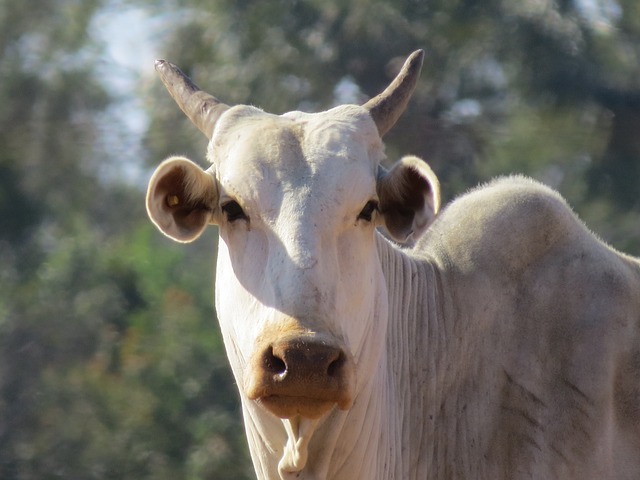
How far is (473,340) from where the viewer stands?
21.6ft

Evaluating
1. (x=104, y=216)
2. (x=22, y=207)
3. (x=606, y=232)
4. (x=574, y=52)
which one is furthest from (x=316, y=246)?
(x=104, y=216)

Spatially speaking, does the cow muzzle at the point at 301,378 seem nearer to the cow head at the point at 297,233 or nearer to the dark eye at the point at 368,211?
the cow head at the point at 297,233

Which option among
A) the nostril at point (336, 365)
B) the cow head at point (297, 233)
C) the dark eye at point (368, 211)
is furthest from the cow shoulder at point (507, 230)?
the nostril at point (336, 365)

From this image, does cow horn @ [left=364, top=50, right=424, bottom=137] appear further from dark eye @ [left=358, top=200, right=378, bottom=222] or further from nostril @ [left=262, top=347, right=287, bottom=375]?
nostril @ [left=262, top=347, right=287, bottom=375]

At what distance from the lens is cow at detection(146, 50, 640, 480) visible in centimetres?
547

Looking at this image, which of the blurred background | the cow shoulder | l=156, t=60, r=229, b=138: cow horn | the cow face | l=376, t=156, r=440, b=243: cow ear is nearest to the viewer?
the cow face

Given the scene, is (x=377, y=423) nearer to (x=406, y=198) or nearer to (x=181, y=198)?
(x=406, y=198)

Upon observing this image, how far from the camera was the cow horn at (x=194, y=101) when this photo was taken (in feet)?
20.0

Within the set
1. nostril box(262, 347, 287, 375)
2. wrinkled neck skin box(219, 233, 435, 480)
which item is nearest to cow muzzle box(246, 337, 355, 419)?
nostril box(262, 347, 287, 375)

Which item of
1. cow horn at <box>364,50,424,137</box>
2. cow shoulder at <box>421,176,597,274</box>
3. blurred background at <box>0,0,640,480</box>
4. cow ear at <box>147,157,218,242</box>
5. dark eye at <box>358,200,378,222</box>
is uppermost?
cow horn at <box>364,50,424,137</box>

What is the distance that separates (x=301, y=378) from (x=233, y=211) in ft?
2.88

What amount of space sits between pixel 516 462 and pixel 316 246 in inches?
63.0

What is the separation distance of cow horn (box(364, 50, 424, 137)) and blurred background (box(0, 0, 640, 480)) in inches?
319

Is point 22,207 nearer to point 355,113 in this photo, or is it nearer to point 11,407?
point 11,407
